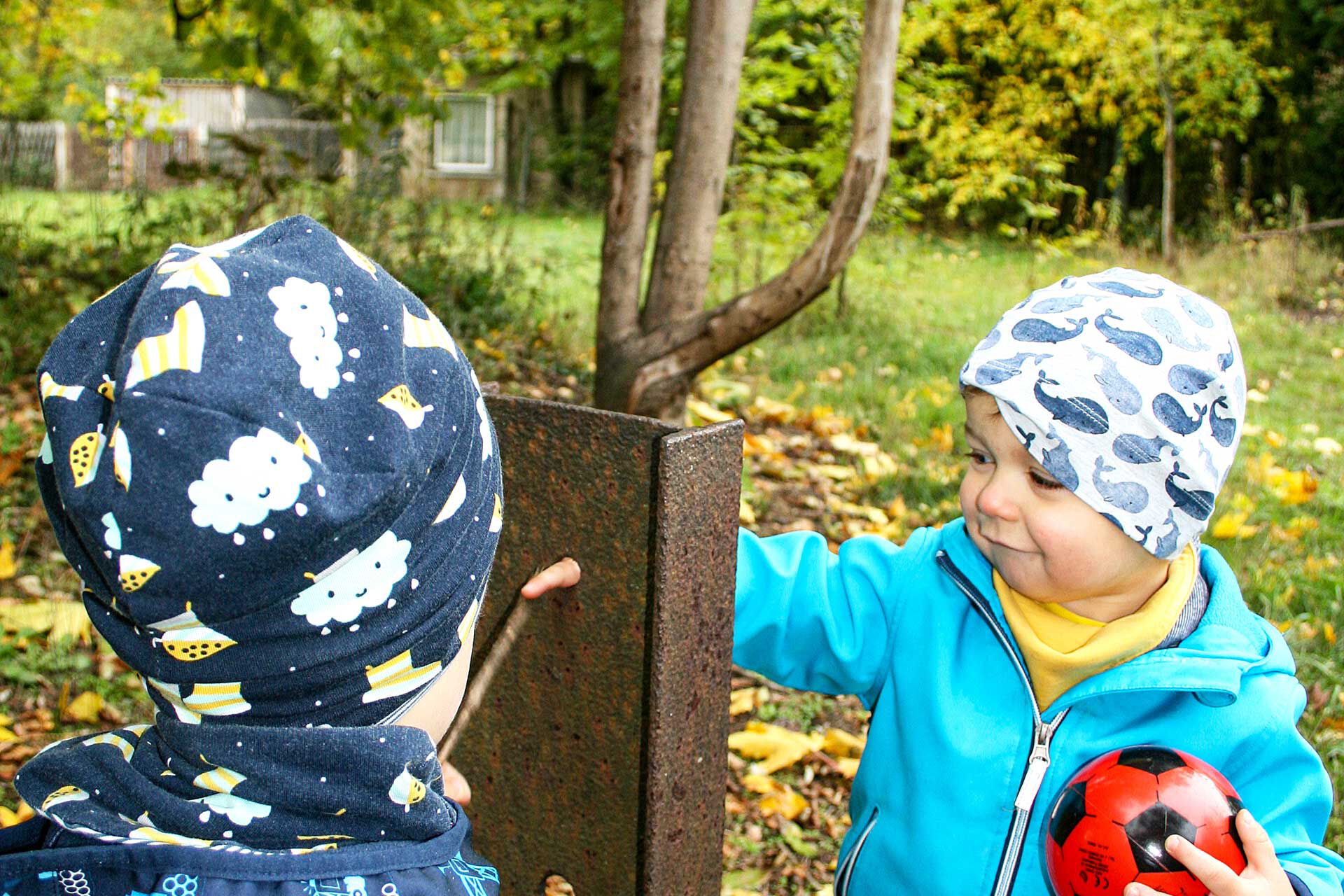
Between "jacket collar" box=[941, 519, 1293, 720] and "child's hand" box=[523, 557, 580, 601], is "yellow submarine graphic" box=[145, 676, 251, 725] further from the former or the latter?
"jacket collar" box=[941, 519, 1293, 720]

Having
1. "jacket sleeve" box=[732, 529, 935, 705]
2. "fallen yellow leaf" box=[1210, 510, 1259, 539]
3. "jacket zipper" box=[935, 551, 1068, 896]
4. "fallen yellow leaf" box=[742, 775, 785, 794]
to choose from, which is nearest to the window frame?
"fallen yellow leaf" box=[1210, 510, 1259, 539]

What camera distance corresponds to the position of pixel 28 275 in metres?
4.91

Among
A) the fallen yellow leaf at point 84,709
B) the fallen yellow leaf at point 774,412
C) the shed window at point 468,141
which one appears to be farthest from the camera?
the shed window at point 468,141

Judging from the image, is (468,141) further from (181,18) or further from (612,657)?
(612,657)

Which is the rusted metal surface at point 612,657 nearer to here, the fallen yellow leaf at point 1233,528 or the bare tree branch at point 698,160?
the bare tree branch at point 698,160

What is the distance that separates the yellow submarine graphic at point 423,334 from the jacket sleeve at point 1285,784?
1.10m

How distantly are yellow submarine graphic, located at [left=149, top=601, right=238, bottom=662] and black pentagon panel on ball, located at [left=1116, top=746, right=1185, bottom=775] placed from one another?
1034mm

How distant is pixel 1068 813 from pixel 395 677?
87 cm

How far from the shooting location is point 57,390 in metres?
0.84

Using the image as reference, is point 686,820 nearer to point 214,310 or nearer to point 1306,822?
point 1306,822

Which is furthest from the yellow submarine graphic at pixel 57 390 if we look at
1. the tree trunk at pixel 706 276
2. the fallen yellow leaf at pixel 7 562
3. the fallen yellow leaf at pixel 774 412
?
the fallen yellow leaf at pixel 774 412

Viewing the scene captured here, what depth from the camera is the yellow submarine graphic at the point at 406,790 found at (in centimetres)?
92

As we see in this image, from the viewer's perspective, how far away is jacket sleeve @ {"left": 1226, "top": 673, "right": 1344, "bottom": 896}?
1.36 m

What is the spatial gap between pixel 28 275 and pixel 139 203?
23.1 inches
